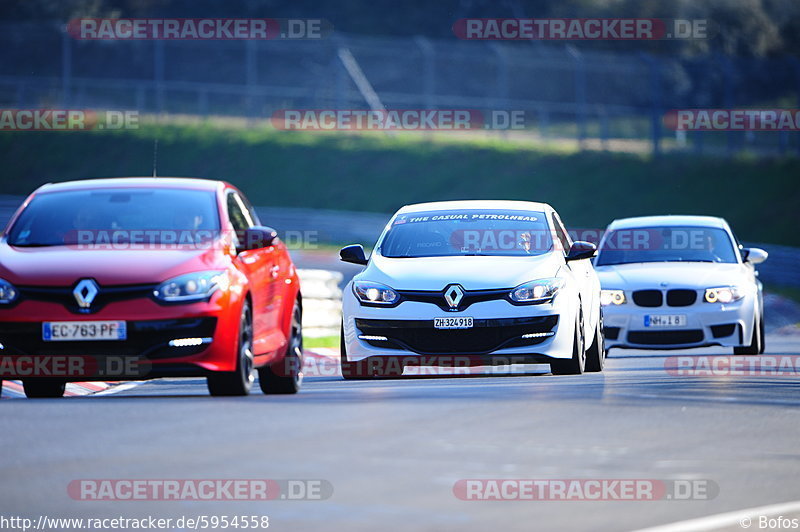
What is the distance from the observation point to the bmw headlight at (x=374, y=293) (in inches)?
564

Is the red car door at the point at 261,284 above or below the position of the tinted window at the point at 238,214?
below

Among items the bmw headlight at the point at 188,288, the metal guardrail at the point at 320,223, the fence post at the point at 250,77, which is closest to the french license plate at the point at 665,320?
the bmw headlight at the point at 188,288

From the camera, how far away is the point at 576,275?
49.4ft

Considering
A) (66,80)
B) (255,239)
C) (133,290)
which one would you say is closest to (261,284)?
(255,239)

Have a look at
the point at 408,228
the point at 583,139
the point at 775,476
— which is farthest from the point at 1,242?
the point at 583,139

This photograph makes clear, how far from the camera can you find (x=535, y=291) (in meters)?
14.2

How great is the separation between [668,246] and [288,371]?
6.75 meters

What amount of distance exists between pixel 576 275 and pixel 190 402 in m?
3.61

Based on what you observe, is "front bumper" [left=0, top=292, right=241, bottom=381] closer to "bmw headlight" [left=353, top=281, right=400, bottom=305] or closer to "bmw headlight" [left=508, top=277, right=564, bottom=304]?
"bmw headlight" [left=353, top=281, right=400, bottom=305]

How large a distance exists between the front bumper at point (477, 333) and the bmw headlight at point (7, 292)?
3.21 metres

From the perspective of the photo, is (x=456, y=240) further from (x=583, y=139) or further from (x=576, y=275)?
(x=583, y=139)

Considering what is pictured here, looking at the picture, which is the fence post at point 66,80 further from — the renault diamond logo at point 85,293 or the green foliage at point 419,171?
the renault diamond logo at point 85,293

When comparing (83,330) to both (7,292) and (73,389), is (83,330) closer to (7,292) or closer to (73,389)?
(7,292)

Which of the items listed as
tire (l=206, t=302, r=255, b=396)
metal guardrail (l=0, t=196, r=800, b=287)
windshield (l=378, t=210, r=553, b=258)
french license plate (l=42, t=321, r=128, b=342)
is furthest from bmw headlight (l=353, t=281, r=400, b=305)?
metal guardrail (l=0, t=196, r=800, b=287)
